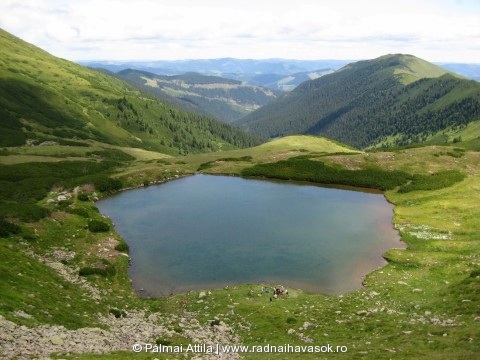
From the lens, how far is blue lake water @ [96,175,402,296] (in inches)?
2121

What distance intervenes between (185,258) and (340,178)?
58.5m

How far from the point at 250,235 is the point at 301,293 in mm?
20230

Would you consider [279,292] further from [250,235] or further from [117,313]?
[250,235]

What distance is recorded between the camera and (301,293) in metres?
48.4

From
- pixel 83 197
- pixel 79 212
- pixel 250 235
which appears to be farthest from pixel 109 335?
pixel 83 197

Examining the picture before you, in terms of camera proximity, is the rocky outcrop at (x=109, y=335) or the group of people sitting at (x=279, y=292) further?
the group of people sitting at (x=279, y=292)

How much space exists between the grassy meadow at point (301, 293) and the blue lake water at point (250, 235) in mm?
3037

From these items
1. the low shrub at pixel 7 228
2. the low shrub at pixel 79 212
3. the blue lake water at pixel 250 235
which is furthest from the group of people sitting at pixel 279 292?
the low shrub at pixel 79 212

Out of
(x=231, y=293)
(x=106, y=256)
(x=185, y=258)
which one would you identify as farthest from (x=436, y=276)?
(x=106, y=256)

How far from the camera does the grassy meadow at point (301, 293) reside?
31453 millimetres

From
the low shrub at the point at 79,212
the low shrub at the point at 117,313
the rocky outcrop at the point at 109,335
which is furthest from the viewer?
the low shrub at the point at 79,212

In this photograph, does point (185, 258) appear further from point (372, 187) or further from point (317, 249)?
point (372, 187)

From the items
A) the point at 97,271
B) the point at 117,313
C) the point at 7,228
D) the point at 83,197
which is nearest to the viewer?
the point at 117,313

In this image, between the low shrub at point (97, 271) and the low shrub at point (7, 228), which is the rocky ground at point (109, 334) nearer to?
the low shrub at point (97, 271)
